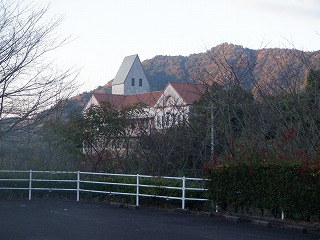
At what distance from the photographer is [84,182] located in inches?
981

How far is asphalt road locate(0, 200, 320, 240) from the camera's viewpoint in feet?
46.3

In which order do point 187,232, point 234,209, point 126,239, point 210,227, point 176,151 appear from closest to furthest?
1. point 126,239
2. point 187,232
3. point 210,227
4. point 234,209
5. point 176,151

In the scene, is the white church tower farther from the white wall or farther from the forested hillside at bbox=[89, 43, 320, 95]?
the forested hillside at bbox=[89, 43, 320, 95]

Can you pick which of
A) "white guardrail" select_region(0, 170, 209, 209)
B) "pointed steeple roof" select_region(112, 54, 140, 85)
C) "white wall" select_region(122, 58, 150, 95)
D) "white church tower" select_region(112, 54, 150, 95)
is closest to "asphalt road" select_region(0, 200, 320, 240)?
"white guardrail" select_region(0, 170, 209, 209)

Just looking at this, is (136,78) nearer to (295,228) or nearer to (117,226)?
(117,226)

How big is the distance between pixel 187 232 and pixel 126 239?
83.7 inches

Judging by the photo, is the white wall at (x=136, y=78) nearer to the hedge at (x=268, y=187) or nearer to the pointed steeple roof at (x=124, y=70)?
the pointed steeple roof at (x=124, y=70)

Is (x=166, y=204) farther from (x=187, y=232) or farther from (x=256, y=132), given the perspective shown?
(x=187, y=232)

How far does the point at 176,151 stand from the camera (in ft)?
95.7

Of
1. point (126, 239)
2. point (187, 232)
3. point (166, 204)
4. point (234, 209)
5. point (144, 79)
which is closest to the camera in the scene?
point (126, 239)

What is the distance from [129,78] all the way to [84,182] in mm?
47676

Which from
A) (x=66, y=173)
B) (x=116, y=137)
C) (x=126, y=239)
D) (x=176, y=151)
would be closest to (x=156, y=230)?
(x=126, y=239)

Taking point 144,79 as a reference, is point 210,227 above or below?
below

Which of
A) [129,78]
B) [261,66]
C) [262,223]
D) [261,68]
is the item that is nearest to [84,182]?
[261,68]
